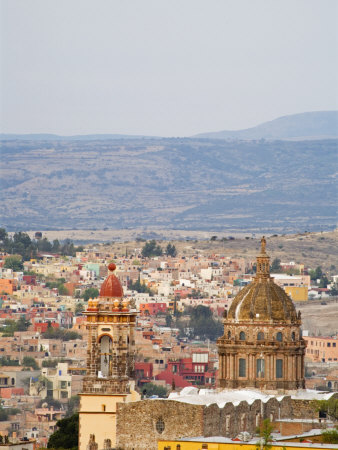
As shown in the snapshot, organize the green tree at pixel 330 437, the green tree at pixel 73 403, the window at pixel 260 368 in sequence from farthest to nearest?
the green tree at pixel 73 403, the window at pixel 260 368, the green tree at pixel 330 437

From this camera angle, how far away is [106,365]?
73.9m

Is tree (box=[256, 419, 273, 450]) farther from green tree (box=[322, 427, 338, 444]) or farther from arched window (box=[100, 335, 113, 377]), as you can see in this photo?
arched window (box=[100, 335, 113, 377])

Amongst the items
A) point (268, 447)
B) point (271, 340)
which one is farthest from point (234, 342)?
point (268, 447)

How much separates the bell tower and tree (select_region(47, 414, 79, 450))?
1319 cm

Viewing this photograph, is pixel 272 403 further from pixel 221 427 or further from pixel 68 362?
pixel 68 362

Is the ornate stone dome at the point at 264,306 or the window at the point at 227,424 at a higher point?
the ornate stone dome at the point at 264,306

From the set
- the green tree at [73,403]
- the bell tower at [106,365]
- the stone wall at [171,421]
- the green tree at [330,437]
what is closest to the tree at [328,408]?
the stone wall at [171,421]

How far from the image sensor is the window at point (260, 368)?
271 feet

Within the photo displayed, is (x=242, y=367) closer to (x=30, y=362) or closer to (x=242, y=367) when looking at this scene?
(x=242, y=367)

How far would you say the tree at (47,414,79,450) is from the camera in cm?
8812

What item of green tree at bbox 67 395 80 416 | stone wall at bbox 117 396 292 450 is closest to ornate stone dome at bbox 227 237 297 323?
stone wall at bbox 117 396 292 450

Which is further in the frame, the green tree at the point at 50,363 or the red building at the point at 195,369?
the green tree at the point at 50,363

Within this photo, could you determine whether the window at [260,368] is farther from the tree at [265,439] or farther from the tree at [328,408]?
the tree at [265,439]

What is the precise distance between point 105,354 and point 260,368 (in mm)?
10505
